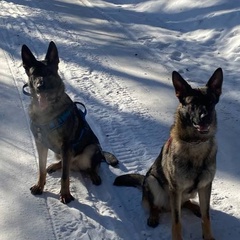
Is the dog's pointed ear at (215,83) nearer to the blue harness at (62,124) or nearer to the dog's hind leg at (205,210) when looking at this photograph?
the dog's hind leg at (205,210)

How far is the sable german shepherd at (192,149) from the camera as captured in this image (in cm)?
389

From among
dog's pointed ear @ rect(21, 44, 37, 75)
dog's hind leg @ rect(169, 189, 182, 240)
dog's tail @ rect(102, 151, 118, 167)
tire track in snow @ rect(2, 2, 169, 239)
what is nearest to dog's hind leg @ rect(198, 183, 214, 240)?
Result: dog's hind leg @ rect(169, 189, 182, 240)

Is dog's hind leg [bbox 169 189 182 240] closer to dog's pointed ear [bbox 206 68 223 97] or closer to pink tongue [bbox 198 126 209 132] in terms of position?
pink tongue [bbox 198 126 209 132]

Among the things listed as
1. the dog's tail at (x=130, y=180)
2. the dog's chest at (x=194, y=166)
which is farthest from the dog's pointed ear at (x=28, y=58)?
the dog's chest at (x=194, y=166)

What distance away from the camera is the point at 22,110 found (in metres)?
7.06

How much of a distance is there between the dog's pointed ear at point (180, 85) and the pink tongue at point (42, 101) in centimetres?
156

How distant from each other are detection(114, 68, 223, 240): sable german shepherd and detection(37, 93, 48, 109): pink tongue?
4.83 feet

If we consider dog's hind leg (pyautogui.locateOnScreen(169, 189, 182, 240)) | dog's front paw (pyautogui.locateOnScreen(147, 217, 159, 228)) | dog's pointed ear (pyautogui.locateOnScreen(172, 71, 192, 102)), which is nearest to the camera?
dog's pointed ear (pyautogui.locateOnScreen(172, 71, 192, 102))

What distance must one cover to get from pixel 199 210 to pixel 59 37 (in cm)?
692

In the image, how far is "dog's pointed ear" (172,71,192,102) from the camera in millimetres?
3963

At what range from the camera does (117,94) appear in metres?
7.50

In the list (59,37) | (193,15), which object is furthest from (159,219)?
(193,15)

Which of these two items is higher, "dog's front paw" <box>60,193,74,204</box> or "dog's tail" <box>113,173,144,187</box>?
"dog's tail" <box>113,173,144,187</box>

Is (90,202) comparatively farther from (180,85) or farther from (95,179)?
(180,85)
